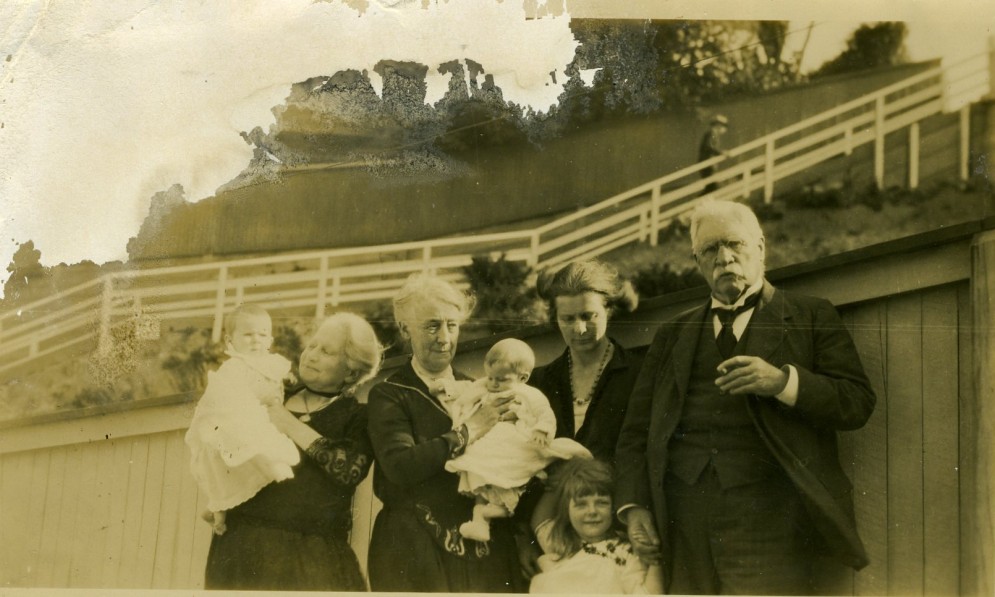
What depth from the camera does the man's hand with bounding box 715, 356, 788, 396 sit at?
14.0 feet

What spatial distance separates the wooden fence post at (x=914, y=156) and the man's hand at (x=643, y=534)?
158 cm

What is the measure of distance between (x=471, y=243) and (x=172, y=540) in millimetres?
1598

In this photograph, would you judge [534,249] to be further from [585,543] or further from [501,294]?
[585,543]

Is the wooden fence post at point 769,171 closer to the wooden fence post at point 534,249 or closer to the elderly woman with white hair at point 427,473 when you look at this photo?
the wooden fence post at point 534,249

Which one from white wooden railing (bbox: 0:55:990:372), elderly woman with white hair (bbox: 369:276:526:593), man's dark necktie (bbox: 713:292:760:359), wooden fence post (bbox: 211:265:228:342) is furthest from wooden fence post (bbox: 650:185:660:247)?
wooden fence post (bbox: 211:265:228:342)

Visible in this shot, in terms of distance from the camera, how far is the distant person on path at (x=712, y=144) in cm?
452

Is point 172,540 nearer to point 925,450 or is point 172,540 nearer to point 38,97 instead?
point 38,97

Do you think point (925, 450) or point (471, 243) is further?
point (471, 243)

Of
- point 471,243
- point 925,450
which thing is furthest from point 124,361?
point 925,450

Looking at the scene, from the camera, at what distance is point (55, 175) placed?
15.8ft

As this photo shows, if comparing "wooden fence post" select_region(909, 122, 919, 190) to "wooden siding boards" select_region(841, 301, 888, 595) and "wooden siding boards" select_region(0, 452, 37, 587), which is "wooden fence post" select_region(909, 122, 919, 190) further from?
"wooden siding boards" select_region(0, 452, 37, 587)

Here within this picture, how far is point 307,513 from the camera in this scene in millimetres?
4418

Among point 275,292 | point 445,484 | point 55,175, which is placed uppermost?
point 55,175

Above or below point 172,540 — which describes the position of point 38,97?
above
